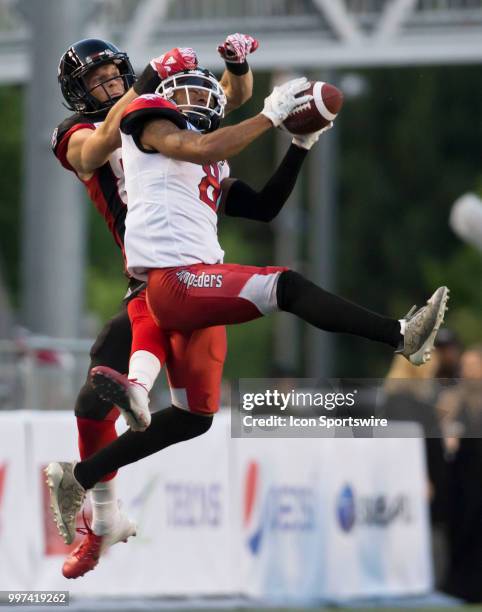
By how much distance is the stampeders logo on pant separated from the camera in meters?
7.80

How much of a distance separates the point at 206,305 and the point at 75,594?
447 centimetres

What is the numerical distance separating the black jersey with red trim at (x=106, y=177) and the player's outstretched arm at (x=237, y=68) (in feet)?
1.90

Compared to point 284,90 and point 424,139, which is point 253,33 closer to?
point 284,90

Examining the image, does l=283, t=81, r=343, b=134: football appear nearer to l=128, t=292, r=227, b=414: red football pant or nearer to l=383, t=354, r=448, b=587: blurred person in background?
l=128, t=292, r=227, b=414: red football pant

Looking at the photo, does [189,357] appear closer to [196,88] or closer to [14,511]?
[196,88]

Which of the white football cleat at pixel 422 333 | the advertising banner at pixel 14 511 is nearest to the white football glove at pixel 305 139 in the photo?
the white football cleat at pixel 422 333

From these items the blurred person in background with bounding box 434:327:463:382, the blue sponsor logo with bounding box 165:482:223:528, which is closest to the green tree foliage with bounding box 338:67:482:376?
the blurred person in background with bounding box 434:327:463:382

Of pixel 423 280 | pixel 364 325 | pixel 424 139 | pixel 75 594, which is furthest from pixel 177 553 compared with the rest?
pixel 424 139

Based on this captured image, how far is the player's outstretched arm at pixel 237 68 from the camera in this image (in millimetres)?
8094

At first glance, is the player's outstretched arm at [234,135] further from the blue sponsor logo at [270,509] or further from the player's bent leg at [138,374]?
the blue sponsor logo at [270,509]

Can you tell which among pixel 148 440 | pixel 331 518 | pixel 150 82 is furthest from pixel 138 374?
pixel 331 518

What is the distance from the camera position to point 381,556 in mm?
12352

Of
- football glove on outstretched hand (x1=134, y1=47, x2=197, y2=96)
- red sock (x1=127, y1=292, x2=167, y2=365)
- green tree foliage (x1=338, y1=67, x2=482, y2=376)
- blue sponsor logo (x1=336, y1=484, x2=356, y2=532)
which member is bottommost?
Answer: blue sponsor logo (x1=336, y1=484, x2=356, y2=532)

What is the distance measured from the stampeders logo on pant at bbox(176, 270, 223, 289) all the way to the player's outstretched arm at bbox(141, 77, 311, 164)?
505 millimetres
